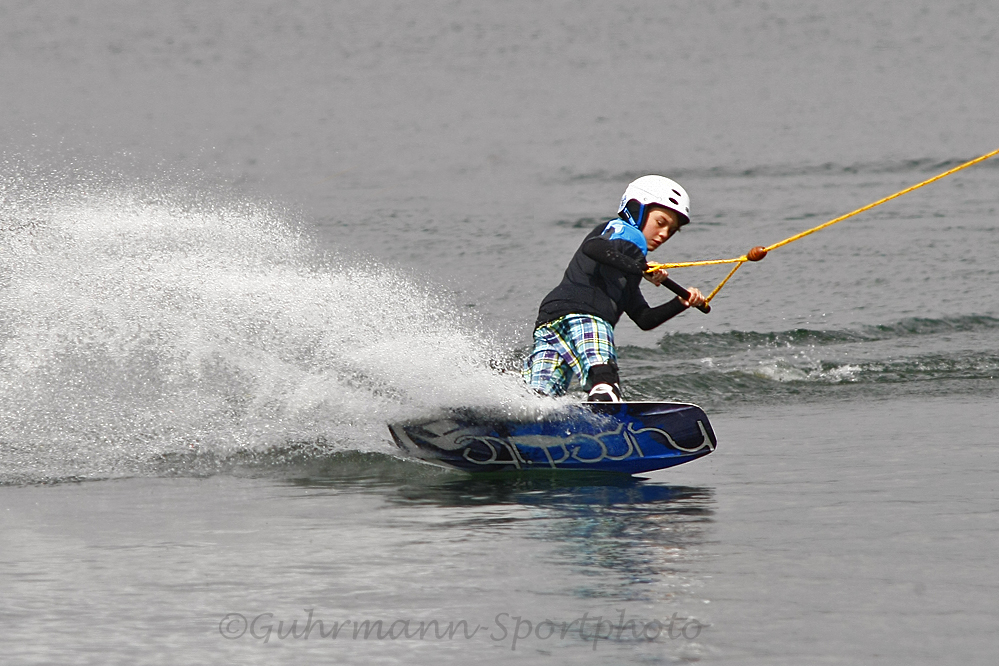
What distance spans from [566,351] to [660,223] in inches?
40.7

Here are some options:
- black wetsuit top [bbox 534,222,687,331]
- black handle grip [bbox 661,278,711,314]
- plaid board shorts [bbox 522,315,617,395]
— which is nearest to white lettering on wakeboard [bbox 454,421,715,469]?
plaid board shorts [bbox 522,315,617,395]

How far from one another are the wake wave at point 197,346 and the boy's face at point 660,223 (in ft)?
4.34

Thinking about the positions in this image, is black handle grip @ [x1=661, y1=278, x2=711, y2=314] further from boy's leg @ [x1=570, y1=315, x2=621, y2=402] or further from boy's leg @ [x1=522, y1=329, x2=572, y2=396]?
boy's leg @ [x1=522, y1=329, x2=572, y2=396]

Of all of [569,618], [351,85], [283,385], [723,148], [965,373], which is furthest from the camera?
[351,85]

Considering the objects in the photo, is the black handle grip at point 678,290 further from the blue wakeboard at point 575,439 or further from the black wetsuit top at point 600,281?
the blue wakeboard at point 575,439

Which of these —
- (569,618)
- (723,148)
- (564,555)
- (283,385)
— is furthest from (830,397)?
(723,148)

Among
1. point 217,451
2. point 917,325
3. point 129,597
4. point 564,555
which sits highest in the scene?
point 917,325

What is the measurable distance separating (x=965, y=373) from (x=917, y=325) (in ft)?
9.80

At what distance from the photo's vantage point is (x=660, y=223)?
870cm

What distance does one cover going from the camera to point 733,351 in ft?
45.9

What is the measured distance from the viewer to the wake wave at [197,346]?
8734 millimetres

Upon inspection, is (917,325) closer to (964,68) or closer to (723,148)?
(723,148)

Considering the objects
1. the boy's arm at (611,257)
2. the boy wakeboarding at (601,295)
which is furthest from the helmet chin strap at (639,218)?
the boy's arm at (611,257)

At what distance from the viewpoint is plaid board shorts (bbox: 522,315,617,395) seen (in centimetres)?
841
